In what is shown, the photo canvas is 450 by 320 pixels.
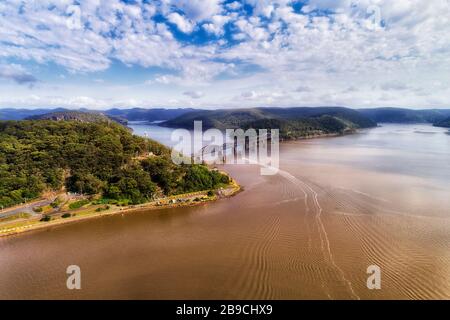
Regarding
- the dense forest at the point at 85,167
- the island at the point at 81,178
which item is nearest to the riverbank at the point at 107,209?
the island at the point at 81,178

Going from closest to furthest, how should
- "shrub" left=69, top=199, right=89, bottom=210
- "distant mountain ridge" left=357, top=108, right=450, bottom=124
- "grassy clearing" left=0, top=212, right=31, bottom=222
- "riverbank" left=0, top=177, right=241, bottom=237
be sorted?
"riverbank" left=0, top=177, right=241, bottom=237, "grassy clearing" left=0, top=212, right=31, bottom=222, "shrub" left=69, top=199, right=89, bottom=210, "distant mountain ridge" left=357, top=108, right=450, bottom=124

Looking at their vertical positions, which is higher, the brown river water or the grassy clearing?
the grassy clearing

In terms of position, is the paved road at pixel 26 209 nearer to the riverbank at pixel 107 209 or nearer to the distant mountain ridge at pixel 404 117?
the riverbank at pixel 107 209

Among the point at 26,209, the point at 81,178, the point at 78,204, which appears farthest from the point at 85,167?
the point at 26,209

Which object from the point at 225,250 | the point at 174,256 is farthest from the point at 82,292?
the point at 225,250

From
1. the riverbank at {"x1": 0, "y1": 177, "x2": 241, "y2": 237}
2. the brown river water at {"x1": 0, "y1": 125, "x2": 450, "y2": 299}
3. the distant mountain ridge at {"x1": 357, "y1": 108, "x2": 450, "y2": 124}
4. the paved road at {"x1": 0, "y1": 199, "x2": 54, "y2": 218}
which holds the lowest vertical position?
the brown river water at {"x1": 0, "y1": 125, "x2": 450, "y2": 299}

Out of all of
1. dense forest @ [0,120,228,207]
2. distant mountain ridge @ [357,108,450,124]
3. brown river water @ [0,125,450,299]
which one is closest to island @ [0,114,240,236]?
dense forest @ [0,120,228,207]

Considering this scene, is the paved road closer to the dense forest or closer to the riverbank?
the dense forest

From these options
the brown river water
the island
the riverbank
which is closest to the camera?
the brown river water
